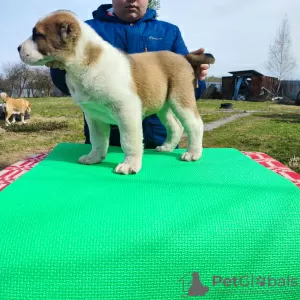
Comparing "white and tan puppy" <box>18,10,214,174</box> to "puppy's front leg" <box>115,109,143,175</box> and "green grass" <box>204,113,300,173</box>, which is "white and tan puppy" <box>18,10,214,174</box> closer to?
"puppy's front leg" <box>115,109,143,175</box>

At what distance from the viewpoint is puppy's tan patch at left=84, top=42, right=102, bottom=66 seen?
1.63 meters

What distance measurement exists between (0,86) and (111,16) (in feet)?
78.0

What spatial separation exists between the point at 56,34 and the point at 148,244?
105cm

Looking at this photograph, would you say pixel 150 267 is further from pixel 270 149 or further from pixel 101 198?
pixel 270 149

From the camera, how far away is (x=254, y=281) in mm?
1148

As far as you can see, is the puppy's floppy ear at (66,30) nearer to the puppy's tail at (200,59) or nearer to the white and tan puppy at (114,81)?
the white and tan puppy at (114,81)

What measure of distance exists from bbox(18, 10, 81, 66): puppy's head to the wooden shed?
2488cm

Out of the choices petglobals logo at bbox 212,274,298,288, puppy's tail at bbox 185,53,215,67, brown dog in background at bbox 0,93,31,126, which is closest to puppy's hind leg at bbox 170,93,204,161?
puppy's tail at bbox 185,53,215,67

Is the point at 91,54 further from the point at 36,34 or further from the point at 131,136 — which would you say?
the point at 131,136

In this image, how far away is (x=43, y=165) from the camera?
191 centimetres

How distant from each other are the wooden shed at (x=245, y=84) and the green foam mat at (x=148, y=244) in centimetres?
2508

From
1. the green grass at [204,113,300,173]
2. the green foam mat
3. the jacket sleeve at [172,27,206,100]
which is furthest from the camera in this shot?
the green grass at [204,113,300,173]

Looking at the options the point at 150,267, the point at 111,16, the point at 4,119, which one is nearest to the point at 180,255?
the point at 150,267

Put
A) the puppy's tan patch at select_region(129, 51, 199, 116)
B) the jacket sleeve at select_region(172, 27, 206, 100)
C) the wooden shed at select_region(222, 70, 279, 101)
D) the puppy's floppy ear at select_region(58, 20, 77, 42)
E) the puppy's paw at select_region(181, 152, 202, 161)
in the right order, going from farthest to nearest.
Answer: the wooden shed at select_region(222, 70, 279, 101)
the jacket sleeve at select_region(172, 27, 206, 100)
the puppy's paw at select_region(181, 152, 202, 161)
the puppy's tan patch at select_region(129, 51, 199, 116)
the puppy's floppy ear at select_region(58, 20, 77, 42)
